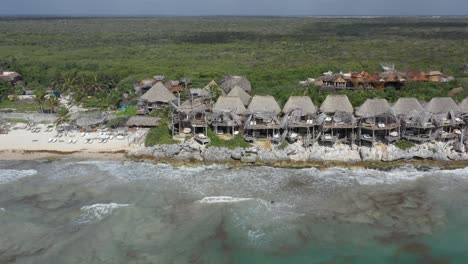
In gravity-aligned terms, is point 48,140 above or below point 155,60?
below

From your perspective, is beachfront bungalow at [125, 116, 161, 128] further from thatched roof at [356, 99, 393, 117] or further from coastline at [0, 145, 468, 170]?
thatched roof at [356, 99, 393, 117]

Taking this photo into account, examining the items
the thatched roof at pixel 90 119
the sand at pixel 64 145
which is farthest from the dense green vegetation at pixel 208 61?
the sand at pixel 64 145

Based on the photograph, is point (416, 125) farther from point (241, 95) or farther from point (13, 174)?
point (13, 174)

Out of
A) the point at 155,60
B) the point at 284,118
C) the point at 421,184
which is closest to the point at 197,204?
the point at 284,118

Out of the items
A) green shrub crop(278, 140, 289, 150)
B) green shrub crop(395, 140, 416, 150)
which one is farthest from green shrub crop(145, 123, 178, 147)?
green shrub crop(395, 140, 416, 150)

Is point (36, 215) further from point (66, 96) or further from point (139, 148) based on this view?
point (66, 96)

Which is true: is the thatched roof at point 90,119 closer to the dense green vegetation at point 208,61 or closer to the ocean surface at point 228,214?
the dense green vegetation at point 208,61
